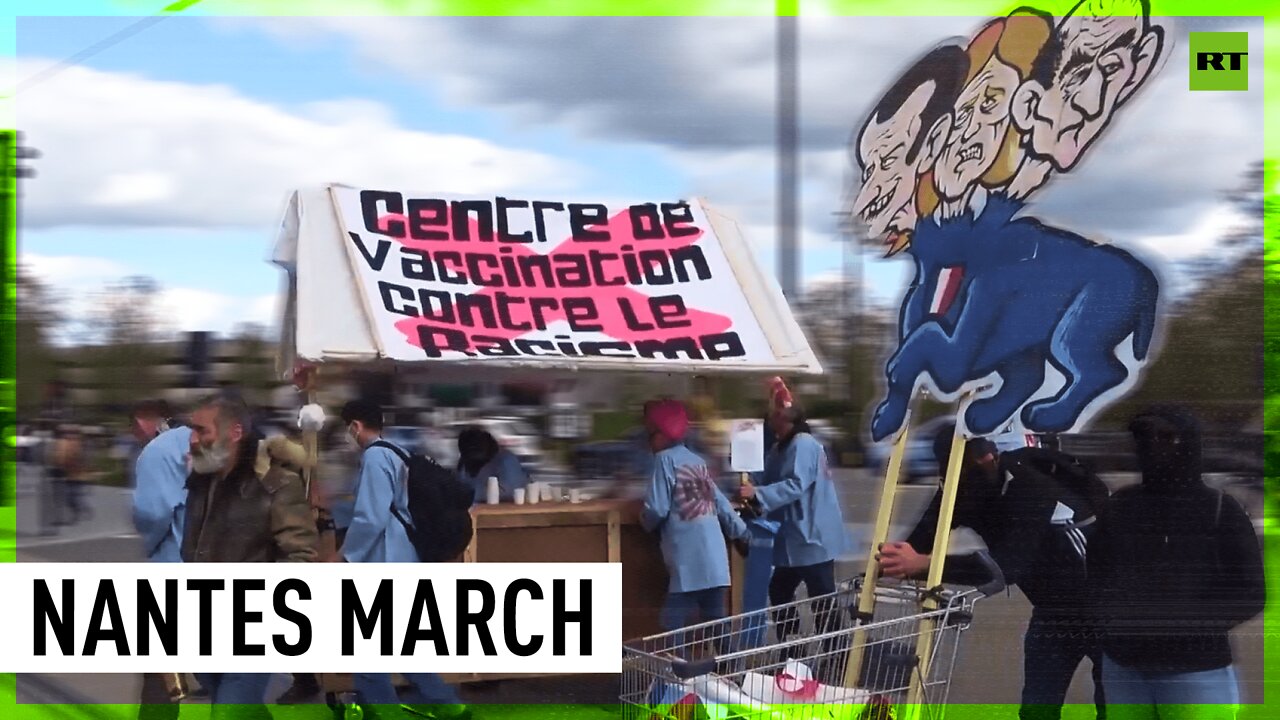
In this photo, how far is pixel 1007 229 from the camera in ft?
10.2

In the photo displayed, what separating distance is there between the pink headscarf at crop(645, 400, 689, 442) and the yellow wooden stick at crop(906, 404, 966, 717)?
0.73 metres

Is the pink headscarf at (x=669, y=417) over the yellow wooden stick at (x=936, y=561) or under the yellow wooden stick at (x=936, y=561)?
over

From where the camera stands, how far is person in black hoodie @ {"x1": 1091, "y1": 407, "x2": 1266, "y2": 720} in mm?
3113

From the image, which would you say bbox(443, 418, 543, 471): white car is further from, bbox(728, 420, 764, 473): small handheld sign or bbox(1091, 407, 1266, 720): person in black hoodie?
bbox(1091, 407, 1266, 720): person in black hoodie

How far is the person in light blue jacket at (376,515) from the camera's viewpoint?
3.07 meters

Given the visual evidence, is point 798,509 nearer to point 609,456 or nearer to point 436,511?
point 609,456

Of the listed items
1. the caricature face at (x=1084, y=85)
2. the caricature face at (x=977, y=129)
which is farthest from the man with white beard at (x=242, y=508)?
the caricature face at (x=1084, y=85)

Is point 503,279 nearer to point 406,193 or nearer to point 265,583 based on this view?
point 406,193

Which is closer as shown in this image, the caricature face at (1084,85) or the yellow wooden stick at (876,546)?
the caricature face at (1084,85)

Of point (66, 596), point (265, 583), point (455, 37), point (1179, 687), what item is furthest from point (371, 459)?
point (1179, 687)

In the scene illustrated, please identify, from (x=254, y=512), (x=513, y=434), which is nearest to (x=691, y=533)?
(x=513, y=434)

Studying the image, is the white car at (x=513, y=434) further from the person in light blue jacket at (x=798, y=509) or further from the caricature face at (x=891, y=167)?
the caricature face at (x=891, y=167)

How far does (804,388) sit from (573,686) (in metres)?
1.05

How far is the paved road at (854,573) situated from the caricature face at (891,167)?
0.71 meters
